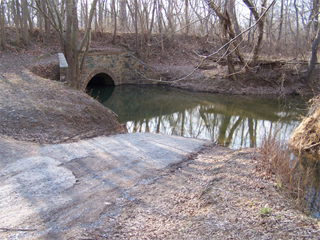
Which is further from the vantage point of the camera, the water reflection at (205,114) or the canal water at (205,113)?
the water reflection at (205,114)

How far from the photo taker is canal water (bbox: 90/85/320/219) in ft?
31.7

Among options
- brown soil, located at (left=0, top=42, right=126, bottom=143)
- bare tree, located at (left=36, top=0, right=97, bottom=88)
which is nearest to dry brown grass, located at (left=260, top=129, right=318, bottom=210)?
brown soil, located at (left=0, top=42, right=126, bottom=143)

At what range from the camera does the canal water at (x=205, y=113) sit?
9672 mm

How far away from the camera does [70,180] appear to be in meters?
4.54

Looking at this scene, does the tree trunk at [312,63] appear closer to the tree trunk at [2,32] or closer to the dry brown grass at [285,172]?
the dry brown grass at [285,172]

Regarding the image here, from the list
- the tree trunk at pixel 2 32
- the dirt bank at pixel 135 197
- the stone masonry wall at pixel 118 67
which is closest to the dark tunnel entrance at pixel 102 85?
the stone masonry wall at pixel 118 67

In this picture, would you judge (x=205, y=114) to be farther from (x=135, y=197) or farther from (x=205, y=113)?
(x=135, y=197)

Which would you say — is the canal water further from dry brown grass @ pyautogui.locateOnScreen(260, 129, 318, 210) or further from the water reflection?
dry brown grass @ pyautogui.locateOnScreen(260, 129, 318, 210)

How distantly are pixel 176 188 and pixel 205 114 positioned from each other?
8.45 meters

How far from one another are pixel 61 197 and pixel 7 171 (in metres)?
1.31

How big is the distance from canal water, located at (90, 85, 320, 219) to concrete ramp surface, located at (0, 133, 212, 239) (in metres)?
3.05

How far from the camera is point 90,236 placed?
3.16 meters

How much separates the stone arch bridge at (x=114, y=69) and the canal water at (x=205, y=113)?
4.01 ft

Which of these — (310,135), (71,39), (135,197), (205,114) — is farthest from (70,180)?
(205,114)
